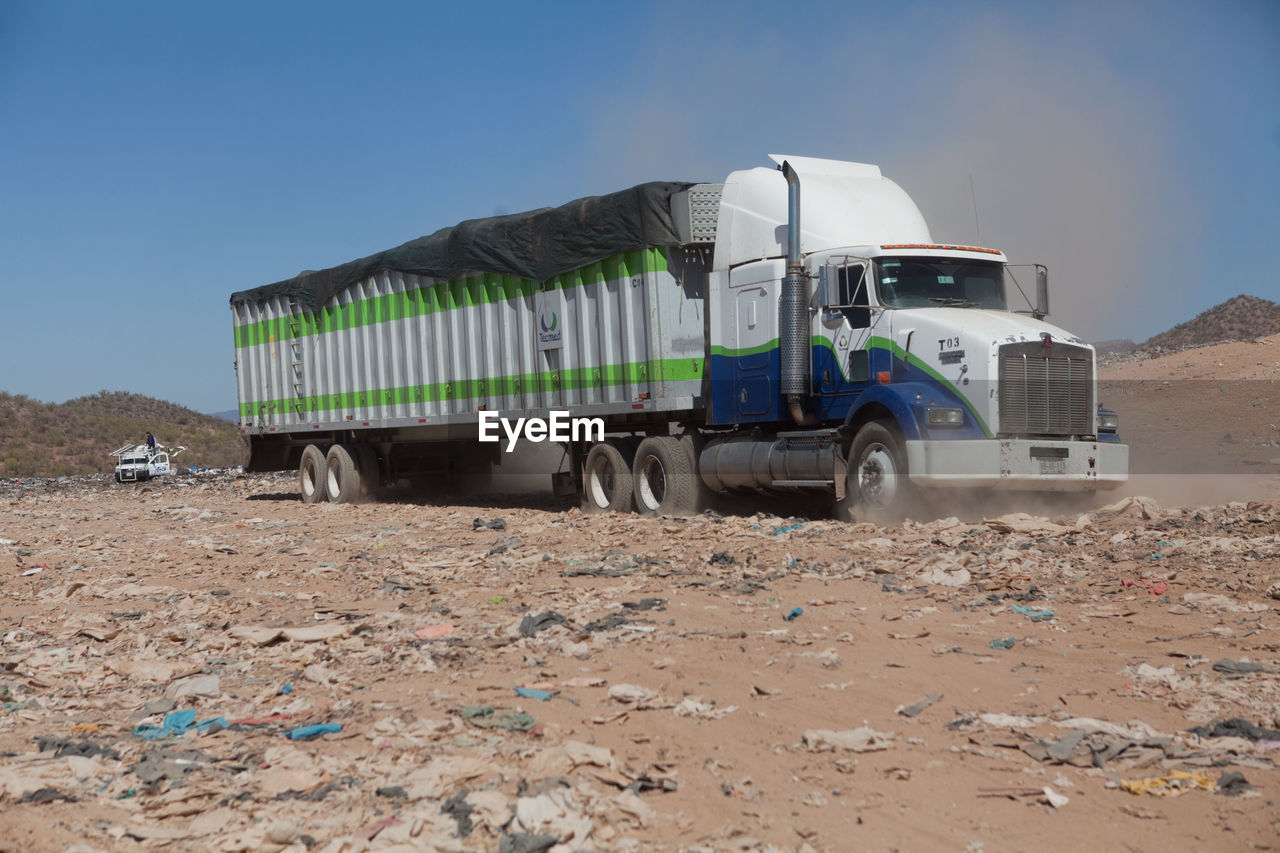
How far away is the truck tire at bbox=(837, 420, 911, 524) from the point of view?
35.0 feet

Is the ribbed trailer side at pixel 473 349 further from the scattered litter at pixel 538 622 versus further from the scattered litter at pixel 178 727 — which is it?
the scattered litter at pixel 178 727

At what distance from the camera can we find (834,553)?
363 inches

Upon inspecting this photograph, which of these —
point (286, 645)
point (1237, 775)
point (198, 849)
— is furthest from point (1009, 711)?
point (286, 645)

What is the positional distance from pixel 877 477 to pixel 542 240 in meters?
5.64

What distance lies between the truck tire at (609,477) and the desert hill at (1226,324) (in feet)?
106

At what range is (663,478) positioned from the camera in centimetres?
1348

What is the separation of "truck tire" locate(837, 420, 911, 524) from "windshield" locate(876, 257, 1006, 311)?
1268 millimetres

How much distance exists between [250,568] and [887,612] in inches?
235

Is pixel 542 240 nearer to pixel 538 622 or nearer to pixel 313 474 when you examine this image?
pixel 313 474

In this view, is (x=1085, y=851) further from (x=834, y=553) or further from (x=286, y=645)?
(x=834, y=553)

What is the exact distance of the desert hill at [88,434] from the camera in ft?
156

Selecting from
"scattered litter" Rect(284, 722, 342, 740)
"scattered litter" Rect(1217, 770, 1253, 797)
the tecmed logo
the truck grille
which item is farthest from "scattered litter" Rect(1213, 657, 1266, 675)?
the tecmed logo

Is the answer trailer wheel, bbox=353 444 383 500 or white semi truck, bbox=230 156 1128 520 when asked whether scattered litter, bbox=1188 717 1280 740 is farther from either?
trailer wheel, bbox=353 444 383 500

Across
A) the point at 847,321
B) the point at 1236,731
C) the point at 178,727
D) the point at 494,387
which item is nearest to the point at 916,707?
the point at 1236,731
